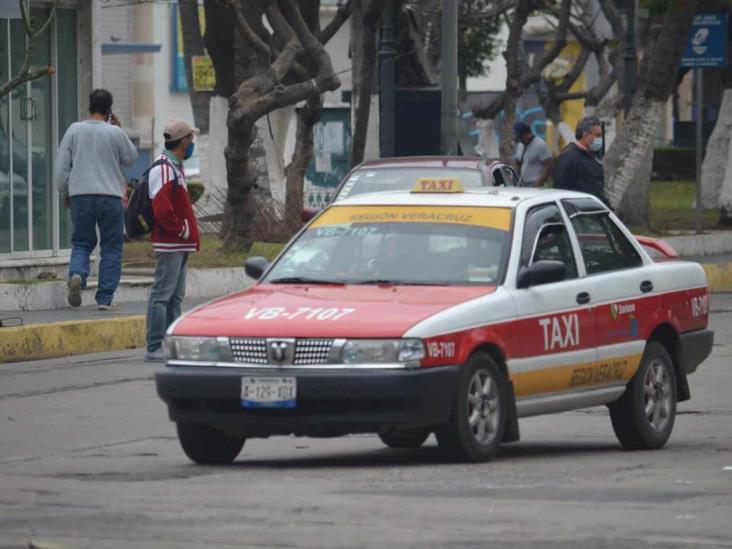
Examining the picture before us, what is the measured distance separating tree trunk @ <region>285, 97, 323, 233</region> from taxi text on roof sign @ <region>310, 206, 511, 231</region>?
48.5 ft

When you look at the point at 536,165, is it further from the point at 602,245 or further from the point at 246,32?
the point at 602,245

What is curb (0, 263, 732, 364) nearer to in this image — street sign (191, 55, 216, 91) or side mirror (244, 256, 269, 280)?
side mirror (244, 256, 269, 280)

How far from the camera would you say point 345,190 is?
1870cm

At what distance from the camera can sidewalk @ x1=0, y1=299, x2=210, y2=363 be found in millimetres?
15773

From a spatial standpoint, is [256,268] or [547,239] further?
[256,268]

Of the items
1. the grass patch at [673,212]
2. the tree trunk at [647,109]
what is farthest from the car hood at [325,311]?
the grass patch at [673,212]

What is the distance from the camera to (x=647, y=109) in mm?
28406

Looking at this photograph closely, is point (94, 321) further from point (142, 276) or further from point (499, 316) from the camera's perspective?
point (499, 316)

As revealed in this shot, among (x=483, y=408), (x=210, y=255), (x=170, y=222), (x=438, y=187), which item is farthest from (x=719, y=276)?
(x=483, y=408)

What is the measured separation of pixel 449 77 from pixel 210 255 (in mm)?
3542

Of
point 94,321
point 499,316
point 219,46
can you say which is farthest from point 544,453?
point 219,46

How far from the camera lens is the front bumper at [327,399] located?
370 inches

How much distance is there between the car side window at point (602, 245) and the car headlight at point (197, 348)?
233 centimetres

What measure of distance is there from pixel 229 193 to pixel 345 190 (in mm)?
4864
